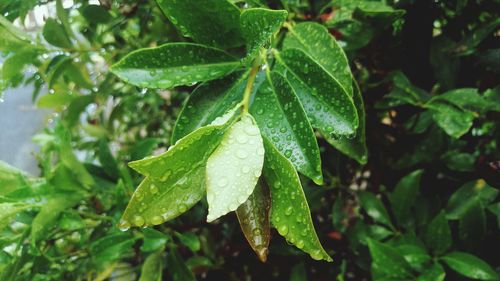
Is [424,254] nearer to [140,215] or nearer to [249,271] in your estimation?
[249,271]

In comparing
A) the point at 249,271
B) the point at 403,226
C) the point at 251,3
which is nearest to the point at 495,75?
the point at 403,226

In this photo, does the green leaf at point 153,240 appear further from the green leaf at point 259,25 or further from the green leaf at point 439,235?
the green leaf at point 439,235

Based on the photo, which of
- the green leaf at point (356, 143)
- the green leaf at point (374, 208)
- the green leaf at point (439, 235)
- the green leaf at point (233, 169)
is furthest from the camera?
the green leaf at point (374, 208)

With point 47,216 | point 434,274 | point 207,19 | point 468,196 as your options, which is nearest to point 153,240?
point 47,216

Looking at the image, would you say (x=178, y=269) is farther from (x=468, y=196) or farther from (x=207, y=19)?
(x=468, y=196)

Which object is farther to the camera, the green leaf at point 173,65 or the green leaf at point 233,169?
the green leaf at point 173,65

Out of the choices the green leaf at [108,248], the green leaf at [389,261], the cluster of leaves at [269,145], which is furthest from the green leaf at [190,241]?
the green leaf at [389,261]

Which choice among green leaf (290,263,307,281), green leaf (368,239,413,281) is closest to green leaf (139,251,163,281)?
green leaf (290,263,307,281)
